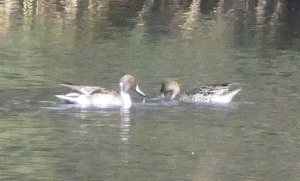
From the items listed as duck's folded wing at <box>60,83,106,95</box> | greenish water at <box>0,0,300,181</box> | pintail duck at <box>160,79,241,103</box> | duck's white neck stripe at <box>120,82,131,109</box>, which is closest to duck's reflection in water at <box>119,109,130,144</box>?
greenish water at <box>0,0,300,181</box>

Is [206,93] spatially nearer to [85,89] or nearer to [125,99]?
[125,99]

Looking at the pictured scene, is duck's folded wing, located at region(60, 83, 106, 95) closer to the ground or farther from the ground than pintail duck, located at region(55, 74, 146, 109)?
farther from the ground

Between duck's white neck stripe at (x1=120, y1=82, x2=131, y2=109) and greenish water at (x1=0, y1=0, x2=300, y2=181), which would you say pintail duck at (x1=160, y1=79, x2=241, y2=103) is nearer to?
greenish water at (x1=0, y1=0, x2=300, y2=181)

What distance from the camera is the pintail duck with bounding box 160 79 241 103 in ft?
50.9

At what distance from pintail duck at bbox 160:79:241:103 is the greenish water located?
23 centimetres

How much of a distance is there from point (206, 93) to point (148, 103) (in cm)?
77

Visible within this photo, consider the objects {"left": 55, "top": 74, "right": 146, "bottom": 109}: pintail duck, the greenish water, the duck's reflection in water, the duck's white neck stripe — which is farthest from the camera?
the duck's white neck stripe

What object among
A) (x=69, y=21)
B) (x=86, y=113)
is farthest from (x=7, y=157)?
(x=69, y=21)

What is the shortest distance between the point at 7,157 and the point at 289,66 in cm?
888

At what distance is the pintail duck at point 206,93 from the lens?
15515mm

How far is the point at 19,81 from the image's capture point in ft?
54.4

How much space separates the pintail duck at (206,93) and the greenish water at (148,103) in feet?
0.77

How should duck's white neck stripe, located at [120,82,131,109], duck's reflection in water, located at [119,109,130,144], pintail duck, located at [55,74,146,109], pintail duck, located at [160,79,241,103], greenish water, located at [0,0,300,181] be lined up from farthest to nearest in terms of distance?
pintail duck, located at [160,79,241,103], duck's white neck stripe, located at [120,82,131,109], pintail duck, located at [55,74,146,109], duck's reflection in water, located at [119,109,130,144], greenish water, located at [0,0,300,181]

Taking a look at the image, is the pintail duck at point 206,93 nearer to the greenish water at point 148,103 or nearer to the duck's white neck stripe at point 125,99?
the greenish water at point 148,103
